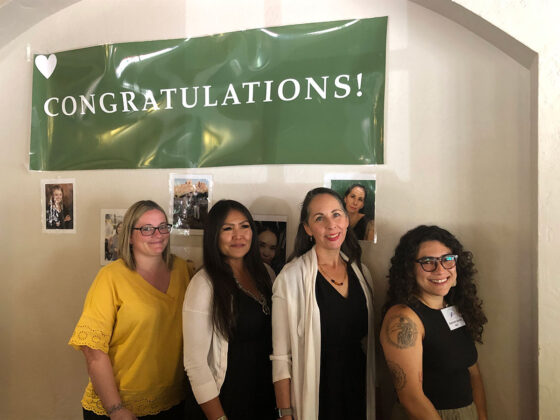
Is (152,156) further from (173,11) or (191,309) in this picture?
(191,309)

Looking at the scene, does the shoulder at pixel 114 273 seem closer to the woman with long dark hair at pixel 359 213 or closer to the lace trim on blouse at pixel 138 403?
the lace trim on blouse at pixel 138 403

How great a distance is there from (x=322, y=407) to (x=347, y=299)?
466 millimetres

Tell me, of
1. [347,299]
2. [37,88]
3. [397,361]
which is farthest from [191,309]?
→ [37,88]

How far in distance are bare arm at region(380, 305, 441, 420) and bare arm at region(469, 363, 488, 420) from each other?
41 centimetres

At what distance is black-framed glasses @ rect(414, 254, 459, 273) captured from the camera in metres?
1.78

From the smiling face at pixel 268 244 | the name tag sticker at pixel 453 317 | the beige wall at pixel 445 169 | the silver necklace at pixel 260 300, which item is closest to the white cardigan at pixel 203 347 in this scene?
the silver necklace at pixel 260 300

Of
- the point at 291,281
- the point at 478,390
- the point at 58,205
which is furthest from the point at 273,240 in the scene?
the point at 58,205

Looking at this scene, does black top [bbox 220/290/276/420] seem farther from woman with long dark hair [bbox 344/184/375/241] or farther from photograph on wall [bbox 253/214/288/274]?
woman with long dark hair [bbox 344/184/375/241]

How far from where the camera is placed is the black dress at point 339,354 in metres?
1.82

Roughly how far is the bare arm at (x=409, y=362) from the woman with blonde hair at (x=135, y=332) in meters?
1.01

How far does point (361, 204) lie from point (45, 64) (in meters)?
2.17

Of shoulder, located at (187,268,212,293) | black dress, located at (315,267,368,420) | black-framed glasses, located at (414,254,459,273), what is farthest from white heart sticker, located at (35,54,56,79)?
black-framed glasses, located at (414,254,459,273)

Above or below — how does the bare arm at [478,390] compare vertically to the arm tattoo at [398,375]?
below

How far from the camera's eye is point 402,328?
1706 millimetres
